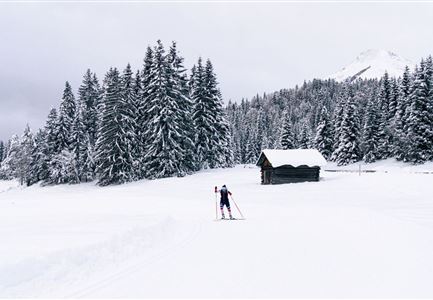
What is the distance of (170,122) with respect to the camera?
44.3 meters

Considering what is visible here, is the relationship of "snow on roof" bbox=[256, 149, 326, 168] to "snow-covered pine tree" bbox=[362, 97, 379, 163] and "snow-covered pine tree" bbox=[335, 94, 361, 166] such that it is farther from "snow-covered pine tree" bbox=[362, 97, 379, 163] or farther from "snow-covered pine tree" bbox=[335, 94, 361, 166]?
"snow-covered pine tree" bbox=[362, 97, 379, 163]

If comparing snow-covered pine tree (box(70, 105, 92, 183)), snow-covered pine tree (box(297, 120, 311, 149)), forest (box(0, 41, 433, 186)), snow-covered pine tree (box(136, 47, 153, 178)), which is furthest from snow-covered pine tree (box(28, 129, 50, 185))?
snow-covered pine tree (box(297, 120, 311, 149))

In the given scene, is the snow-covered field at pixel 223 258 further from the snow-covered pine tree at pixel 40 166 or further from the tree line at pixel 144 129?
the snow-covered pine tree at pixel 40 166

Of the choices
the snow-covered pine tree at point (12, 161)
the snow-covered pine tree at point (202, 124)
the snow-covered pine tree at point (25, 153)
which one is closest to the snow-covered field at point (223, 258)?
the snow-covered pine tree at point (202, 124)

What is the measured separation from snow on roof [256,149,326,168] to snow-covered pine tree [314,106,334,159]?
29139 millimetres

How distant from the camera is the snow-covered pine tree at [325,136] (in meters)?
70.4

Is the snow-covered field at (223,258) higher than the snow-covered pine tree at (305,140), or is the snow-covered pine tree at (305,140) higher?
the snow-covered pine tree at (305,140)

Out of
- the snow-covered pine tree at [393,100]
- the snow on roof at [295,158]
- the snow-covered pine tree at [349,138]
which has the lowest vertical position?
the snow on roof at [295,158]

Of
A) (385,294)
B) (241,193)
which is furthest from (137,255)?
(241,193)

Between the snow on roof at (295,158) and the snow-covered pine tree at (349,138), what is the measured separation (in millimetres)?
22090

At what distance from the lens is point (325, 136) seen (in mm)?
71250

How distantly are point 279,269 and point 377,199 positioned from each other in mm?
20777

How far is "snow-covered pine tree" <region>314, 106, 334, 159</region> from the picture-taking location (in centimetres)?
7038

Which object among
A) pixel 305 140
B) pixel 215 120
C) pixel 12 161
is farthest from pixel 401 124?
pixel 12 161
